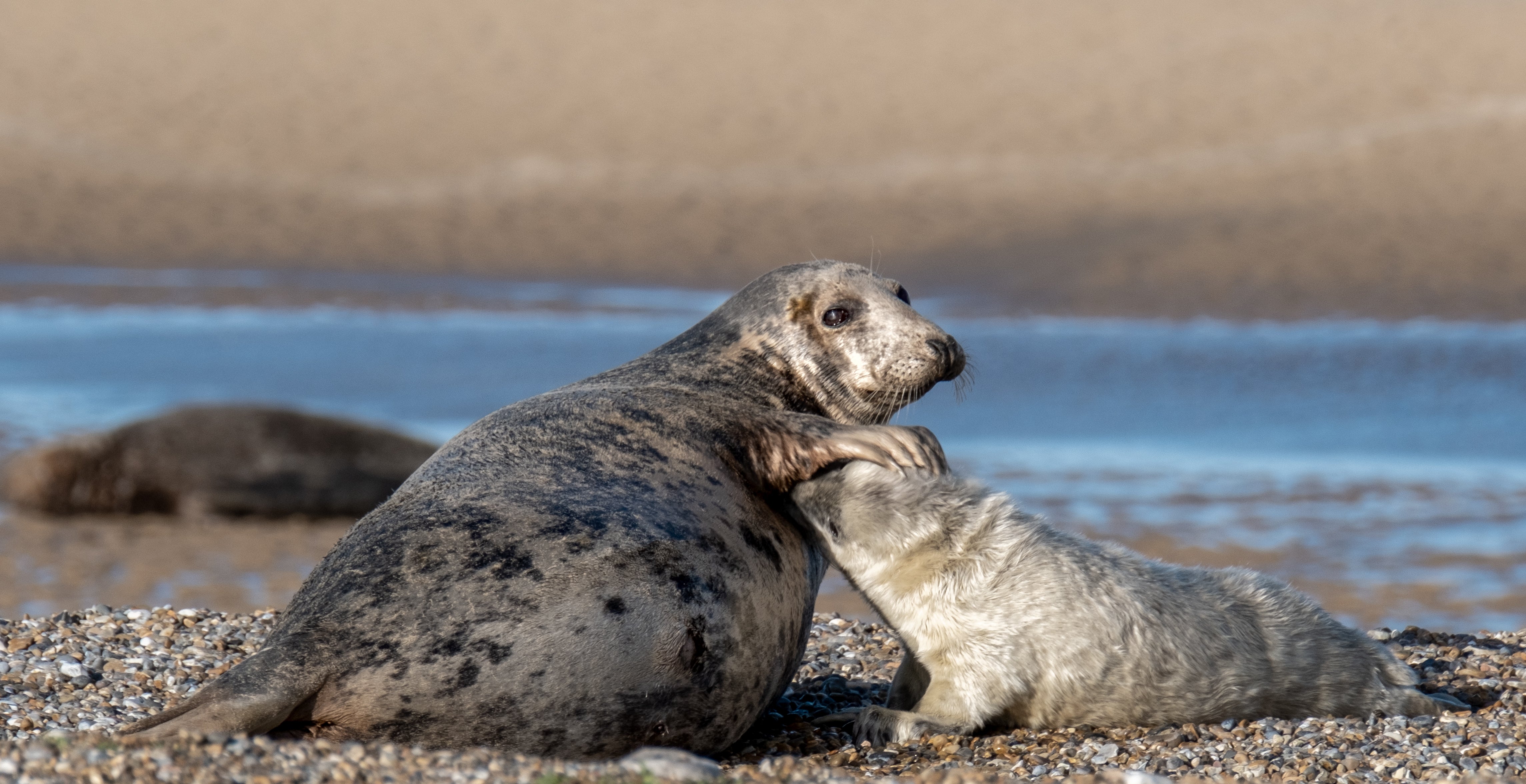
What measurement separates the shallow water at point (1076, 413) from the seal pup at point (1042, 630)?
96.4 inches

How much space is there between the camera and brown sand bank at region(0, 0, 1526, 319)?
715 inches

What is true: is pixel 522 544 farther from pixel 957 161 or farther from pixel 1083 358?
pixel 957 161

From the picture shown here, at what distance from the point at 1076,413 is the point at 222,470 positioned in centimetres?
560

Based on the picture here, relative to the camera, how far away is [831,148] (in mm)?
24078

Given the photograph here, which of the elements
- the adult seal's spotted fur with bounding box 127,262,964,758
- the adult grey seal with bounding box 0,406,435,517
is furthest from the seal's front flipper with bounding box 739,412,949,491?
the adult grey seal with bounding box 0,406,435,517

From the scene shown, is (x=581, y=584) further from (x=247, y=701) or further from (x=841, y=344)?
(x=841, y=344)

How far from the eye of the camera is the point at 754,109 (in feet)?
86.4

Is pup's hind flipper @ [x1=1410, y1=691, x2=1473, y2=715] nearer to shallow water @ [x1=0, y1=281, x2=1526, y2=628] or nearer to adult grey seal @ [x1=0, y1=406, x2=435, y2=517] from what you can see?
shallow water @ [x1=0, y1=281, x2=1526, y2=628]

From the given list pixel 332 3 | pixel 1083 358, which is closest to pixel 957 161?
pixel 1083 358

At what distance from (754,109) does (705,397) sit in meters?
21.8

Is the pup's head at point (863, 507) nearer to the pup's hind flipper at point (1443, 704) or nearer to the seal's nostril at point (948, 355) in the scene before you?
the seal's nostril at point (948, 355)

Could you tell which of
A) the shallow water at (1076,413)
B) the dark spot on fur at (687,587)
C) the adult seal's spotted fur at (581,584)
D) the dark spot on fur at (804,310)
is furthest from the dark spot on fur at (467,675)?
the shallow water at (1076,413)

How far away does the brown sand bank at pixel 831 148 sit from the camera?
59.6 feet

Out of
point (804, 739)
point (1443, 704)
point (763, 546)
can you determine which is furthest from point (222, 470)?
point (1443, 704)
